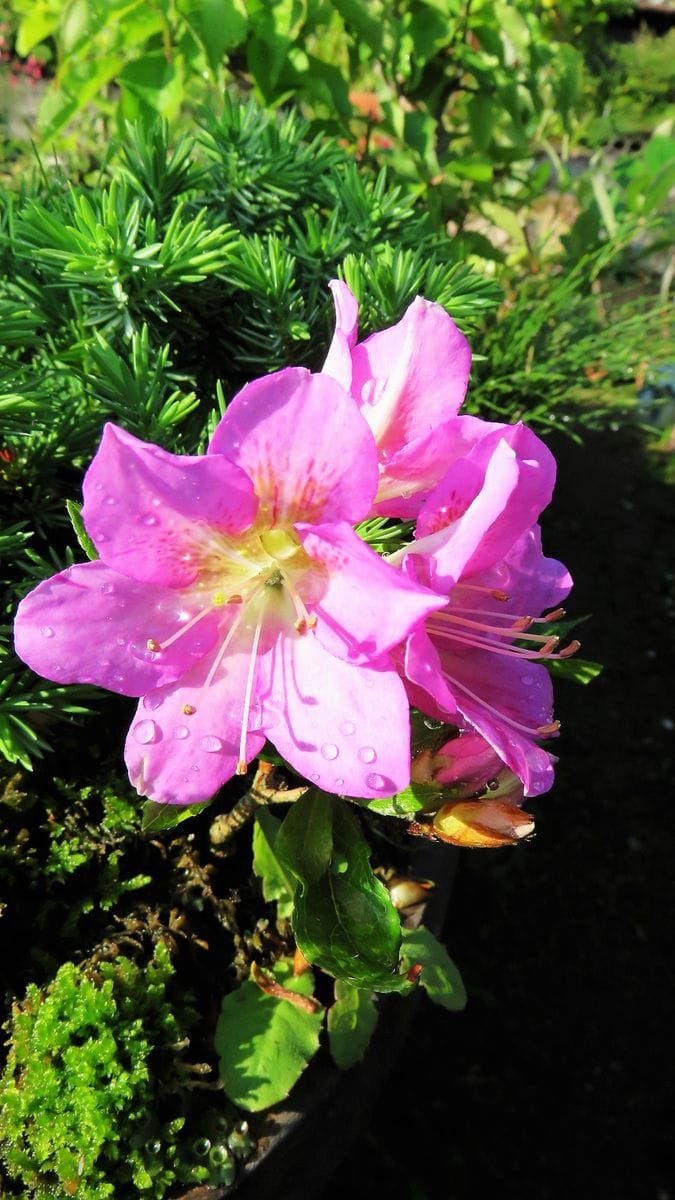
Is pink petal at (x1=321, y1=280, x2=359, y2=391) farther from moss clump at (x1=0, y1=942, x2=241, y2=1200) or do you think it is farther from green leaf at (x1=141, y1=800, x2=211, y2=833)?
moss clump at (x1=0, y1=942, x2=241, y2=1200)

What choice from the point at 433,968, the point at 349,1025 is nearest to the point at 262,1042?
the point at 349,1025

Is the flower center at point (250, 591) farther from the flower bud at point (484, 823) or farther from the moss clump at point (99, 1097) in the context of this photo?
the moss clump at point (99, 1097)

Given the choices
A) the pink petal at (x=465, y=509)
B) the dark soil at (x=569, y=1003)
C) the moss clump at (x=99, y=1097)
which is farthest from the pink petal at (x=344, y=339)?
the dark soil at (x=569, y=1003)

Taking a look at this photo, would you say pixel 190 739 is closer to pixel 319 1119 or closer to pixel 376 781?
pixel 376 781

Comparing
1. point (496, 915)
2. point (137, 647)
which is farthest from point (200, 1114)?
point (496, 915)

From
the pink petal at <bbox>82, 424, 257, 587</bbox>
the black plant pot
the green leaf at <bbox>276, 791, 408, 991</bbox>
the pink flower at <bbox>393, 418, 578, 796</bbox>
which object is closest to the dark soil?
the black plant pot

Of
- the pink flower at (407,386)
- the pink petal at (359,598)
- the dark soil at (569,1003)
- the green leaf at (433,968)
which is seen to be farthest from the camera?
the dark soil at (569,1003)

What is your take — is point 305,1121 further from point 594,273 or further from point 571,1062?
point 594,273
